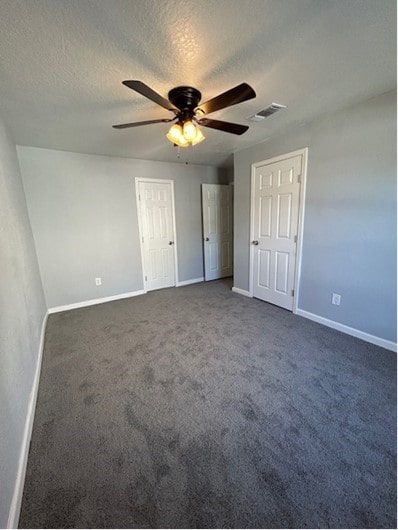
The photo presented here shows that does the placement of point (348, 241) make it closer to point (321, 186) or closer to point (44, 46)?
Answer: point (321, 186)

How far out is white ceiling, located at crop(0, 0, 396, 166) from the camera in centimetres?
116

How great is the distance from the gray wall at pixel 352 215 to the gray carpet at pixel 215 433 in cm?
41

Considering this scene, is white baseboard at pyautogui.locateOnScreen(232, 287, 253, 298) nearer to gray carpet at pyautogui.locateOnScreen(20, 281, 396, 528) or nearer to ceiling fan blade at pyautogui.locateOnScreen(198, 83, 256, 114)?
gray carpet at pyautogui.locateOnScreen(20, 281, 396, 528)

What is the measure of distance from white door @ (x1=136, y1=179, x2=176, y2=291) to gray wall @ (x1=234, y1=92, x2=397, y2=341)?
206 centimetres

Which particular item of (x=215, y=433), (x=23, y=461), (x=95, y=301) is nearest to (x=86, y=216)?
(x=95, y=301)

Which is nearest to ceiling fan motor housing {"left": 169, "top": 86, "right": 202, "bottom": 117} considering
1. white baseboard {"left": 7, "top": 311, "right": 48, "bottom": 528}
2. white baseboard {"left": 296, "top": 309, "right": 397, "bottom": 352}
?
white baseboard {"left": 7, "top": 311, "right": 48, "bottom": 528}

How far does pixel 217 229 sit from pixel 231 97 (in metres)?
3.32

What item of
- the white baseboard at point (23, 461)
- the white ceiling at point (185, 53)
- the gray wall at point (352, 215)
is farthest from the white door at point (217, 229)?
the white baseboard at point (23, 461)

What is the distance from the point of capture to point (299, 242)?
9.32 feet

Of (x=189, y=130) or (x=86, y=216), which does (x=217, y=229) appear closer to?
(x=86, y=216)

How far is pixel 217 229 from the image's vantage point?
4734 mm

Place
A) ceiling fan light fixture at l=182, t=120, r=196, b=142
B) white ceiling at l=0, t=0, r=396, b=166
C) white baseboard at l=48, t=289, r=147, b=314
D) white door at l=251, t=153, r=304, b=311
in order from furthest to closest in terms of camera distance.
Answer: white baseboard at l=48, t=289, r=147, b=314 → white door at l=251, t=153, r=304, b=311 → ceiling fan light fixture at l=182, t=120, r=196, b=142 → white ceiling at l=0, t=0, r=396, b=166

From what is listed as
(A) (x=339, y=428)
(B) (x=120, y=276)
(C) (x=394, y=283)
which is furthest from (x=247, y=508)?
(B) (x=120, y=276)

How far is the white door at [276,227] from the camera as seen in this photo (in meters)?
2.86
